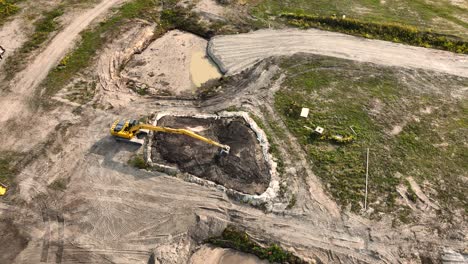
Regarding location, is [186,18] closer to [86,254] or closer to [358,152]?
[358,152]

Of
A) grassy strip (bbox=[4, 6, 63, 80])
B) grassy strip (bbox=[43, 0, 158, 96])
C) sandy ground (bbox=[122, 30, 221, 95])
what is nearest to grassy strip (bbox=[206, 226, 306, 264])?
sandy ground (bbox=[122, 30, 221, 95])

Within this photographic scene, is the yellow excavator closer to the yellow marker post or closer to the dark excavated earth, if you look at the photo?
the dark excavated earth

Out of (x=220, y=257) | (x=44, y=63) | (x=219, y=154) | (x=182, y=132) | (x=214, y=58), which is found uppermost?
(x=44, y=63)

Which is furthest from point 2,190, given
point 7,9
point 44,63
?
point 7,9

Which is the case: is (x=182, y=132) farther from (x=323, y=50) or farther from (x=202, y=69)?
(x=323, y=50)

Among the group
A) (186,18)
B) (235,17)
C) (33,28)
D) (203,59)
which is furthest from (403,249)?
(33,28)

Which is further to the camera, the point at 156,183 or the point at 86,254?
the point at 156,183

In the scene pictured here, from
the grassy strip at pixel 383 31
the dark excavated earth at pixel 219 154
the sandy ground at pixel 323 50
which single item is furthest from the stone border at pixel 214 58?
the grassy strip at pixel 383 31
